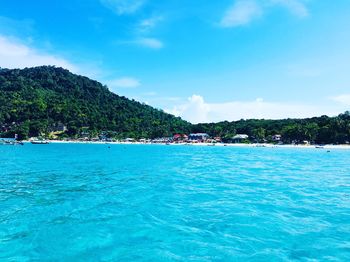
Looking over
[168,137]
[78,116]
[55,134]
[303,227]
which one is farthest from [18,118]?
[303,227]

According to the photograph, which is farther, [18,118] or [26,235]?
[18,118]

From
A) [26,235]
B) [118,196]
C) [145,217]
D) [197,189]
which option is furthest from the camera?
[197,189]

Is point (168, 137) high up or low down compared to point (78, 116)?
down

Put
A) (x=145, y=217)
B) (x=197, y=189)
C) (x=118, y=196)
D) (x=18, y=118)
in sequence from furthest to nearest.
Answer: (x=18, y=118) < (x=197, y=189) < (x=118, y=196) < (x=145, y=217)

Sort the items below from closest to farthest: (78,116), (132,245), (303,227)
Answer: (132,245), (303,227), (78,116)

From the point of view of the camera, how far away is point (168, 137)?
19962cm

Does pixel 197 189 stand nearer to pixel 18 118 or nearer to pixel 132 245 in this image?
pixel 132 245

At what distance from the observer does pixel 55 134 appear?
18775 cm

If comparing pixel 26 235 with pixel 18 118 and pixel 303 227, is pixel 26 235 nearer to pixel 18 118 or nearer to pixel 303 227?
pixel 303 227

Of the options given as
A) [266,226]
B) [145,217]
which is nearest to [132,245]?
[145,217]

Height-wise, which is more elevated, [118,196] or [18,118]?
[18,118]

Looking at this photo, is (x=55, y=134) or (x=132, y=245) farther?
(x=55, y=134)

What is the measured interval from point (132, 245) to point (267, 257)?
4821 mm

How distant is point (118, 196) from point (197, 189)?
6401 millimetres
